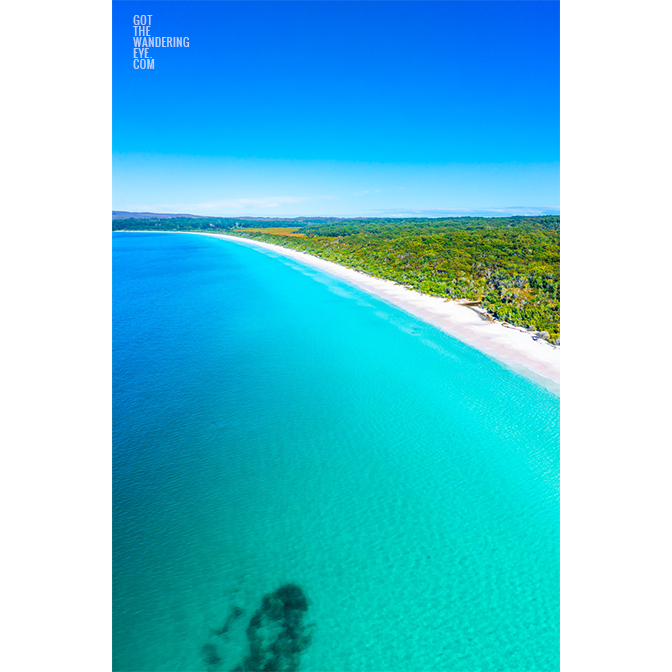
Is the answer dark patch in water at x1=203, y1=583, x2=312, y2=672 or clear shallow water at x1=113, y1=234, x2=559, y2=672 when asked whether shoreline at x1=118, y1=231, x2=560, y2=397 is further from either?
dark patch in water at x1=203, y1=583, x2=312, y2=672

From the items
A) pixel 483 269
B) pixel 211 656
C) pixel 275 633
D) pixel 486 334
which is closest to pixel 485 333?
pixel 486 334

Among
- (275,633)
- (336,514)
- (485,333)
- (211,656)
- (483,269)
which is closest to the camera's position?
(211,656)

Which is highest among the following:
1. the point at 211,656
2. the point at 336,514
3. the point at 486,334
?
the point at 486,334

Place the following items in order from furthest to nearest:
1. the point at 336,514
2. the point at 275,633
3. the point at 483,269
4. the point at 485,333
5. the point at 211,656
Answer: the point at 483,269 < the point at 485,333 < the point at 336,514 < the point at 275,633 < the point at 211,656

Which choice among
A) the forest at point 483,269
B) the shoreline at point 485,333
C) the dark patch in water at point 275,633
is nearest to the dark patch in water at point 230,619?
the dark patch in water at point 275,633

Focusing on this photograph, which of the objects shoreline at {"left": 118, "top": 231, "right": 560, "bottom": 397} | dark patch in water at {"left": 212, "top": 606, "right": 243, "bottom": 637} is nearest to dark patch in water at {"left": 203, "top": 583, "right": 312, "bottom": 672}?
dark patch in water at {"left": 212, "top": 606, "right": 243, "bottom": 637}

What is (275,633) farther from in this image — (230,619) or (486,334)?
(486,334)

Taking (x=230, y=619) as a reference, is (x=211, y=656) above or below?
below
